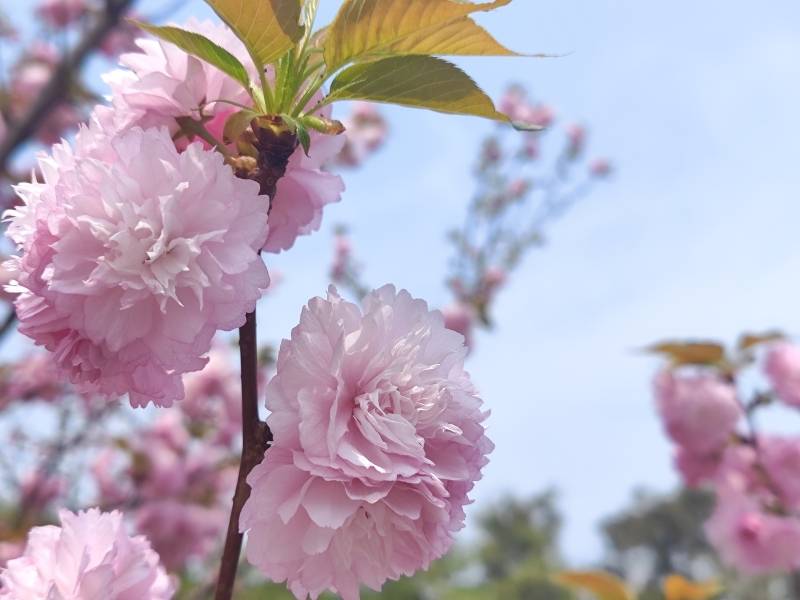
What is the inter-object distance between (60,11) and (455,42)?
3.68 metres

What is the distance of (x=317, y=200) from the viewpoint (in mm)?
691

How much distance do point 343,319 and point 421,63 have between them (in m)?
0.20

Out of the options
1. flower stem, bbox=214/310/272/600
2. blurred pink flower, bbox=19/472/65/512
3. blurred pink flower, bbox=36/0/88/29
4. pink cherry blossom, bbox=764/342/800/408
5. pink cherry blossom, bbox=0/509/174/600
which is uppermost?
flower stem, bbox=214/310/272/600

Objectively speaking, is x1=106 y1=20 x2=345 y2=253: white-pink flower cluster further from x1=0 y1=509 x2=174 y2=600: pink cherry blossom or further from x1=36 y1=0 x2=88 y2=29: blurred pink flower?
x1=36 y1=0 x2=88 y2=29: blurred pink flower

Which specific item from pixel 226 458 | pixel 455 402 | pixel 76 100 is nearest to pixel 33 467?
pixel 226 458

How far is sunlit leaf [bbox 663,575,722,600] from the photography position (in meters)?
1.62

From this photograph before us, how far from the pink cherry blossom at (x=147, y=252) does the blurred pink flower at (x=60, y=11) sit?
3.45 metres

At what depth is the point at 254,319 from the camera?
573mm

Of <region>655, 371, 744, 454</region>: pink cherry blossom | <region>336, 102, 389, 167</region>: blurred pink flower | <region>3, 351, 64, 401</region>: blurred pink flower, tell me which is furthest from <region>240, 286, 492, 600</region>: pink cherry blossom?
<region>336, 102, 389, 167</region>: blurred pink flower

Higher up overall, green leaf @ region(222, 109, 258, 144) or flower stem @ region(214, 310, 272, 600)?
green leaf @ region(222, 109, 258, 144)

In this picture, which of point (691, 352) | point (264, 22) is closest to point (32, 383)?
point (691, 352)

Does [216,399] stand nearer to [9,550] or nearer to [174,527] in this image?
[174,527]

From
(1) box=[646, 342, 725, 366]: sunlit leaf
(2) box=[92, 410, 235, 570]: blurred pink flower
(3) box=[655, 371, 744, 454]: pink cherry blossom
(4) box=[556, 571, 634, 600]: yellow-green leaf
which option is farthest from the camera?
(2) box=[92, 410, 235, 570]: blurred pink flower

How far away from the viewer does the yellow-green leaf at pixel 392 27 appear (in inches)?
21.8
